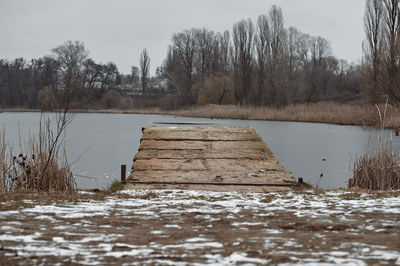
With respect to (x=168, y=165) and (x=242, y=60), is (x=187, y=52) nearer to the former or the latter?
(x=242, y=60)

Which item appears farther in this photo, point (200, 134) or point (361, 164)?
point (200, 134)

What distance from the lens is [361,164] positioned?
199 inches

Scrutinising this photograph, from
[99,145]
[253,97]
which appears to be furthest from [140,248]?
[253,97]

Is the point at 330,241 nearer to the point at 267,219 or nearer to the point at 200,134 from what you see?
the point at 267,219

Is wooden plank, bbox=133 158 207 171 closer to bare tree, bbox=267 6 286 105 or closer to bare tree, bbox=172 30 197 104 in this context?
bare tree, bbox=267 6 286 105

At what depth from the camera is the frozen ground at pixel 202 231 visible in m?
1.83

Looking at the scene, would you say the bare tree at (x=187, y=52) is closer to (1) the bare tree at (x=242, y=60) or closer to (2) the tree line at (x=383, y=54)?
(1) the bare tree at (x=242, y=60)

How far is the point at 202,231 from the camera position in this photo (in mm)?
2338

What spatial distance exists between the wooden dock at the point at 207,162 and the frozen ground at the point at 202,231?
106 centimetres

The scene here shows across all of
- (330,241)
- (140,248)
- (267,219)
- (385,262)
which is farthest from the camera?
(267,219)

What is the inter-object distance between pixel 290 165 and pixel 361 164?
4.07 meters

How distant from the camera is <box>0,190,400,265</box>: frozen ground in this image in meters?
1.83

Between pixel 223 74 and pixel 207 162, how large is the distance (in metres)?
30.0

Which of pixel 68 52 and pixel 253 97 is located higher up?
pixel 68 52
